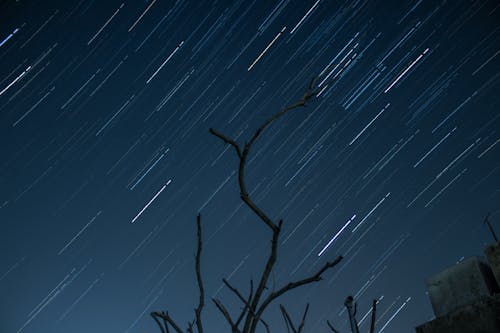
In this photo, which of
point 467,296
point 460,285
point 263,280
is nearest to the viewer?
point 263,280

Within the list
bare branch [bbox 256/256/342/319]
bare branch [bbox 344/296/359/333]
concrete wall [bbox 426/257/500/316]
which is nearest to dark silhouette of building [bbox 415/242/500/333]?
concrete wall [bbox 426/257/500/316]

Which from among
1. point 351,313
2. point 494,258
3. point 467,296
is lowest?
point 467,296

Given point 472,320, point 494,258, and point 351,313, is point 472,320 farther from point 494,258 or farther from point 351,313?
point 351,313

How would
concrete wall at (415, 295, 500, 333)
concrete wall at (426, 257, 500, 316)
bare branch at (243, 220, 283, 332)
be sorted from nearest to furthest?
1. bare branch at (243, 220, 283, 332)
2. concrete wall at (415, 295, 500, 333)
3. concrete wall at (426, 257, 500, 316)

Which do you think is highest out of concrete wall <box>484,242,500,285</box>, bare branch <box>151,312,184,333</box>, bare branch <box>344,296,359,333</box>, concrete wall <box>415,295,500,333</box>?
bare branch <box>151,312,184,333</box>

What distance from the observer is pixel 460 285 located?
358 centimetres

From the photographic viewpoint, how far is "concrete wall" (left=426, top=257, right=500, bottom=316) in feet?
11.2

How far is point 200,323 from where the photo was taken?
100cm

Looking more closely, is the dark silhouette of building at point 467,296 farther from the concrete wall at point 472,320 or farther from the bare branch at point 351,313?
the bare branch at point 351,313

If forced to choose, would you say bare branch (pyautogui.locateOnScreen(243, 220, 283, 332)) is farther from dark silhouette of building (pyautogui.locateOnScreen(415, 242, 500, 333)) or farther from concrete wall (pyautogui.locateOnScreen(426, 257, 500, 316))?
concrete wall (pyautogui.locateOnScreen(426, 257, 500, 316))

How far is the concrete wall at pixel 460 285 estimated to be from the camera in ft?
11.2

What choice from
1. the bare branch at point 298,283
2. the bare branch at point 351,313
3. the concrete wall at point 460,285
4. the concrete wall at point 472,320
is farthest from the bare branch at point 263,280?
the concrete wall at point 460,285

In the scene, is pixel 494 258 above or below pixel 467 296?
above

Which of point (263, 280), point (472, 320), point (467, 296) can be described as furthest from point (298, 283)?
point (467, 296)
